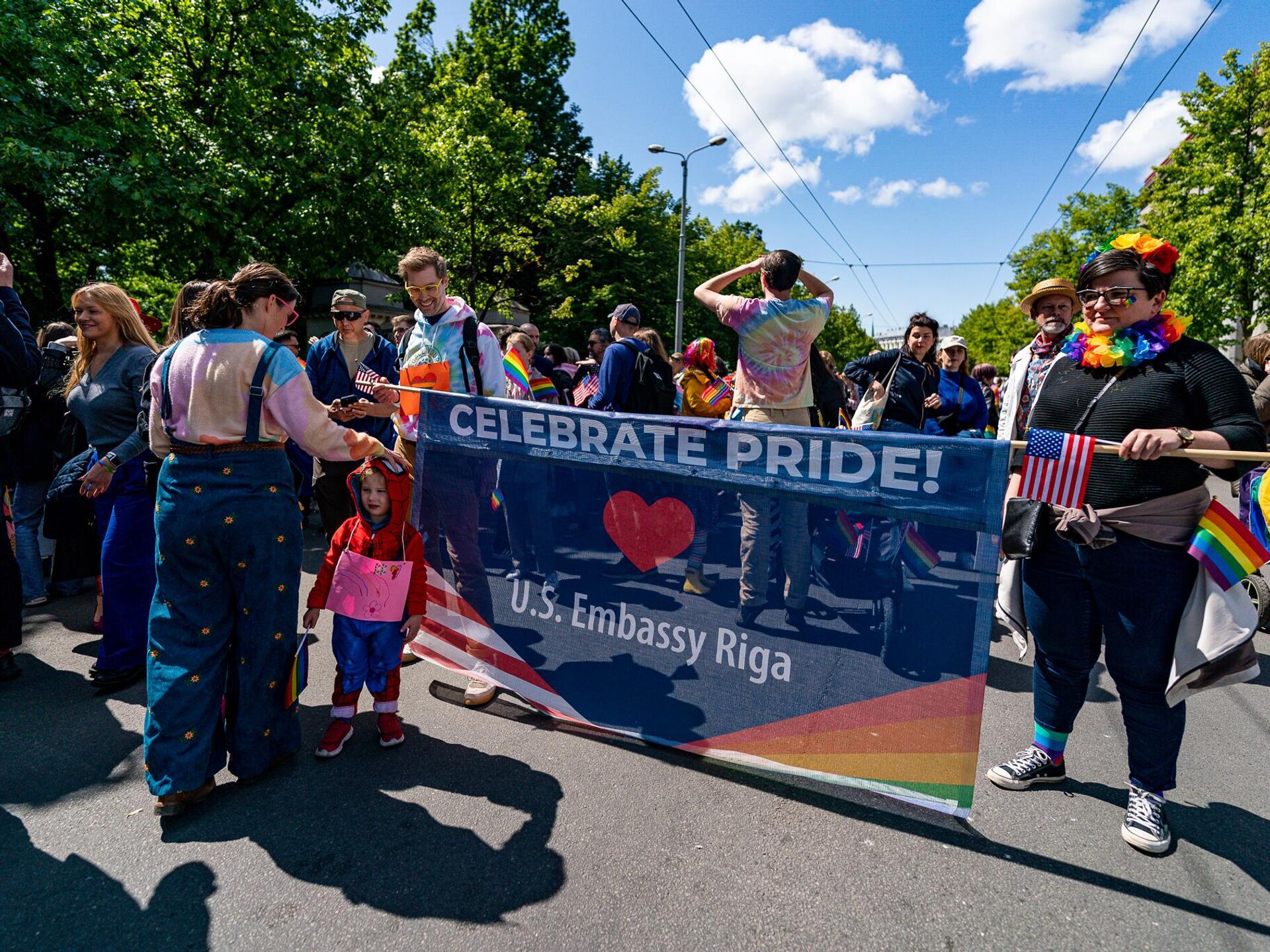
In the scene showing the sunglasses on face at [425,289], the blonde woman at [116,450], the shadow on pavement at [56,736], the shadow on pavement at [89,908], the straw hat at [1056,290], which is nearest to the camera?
the shadow on pavement at [89,908]

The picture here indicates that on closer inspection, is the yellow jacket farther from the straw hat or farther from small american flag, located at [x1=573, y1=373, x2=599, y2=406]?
the straw hat

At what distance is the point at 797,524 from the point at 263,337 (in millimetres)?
2152

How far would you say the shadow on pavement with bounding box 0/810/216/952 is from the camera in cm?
197

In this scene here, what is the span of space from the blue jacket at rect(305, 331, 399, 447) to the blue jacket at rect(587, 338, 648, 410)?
159 centimetres

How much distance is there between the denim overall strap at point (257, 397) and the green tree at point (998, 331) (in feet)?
99.3

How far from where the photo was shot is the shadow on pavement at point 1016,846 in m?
2.22

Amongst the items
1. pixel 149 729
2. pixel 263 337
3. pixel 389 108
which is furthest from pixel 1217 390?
pixel 389 108

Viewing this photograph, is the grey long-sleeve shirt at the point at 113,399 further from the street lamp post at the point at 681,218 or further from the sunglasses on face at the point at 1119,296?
the street lamp post at the point at 681,218

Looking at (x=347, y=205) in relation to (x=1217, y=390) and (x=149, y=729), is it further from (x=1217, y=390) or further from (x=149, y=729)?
(x=1217, y=390)

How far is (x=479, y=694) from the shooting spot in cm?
343

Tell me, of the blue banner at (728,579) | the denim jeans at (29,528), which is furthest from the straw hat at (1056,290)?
the denim jeans at (29,528)

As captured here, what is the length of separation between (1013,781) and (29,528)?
6178 mm

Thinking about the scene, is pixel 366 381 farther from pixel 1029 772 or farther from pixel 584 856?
pixel 1029 772

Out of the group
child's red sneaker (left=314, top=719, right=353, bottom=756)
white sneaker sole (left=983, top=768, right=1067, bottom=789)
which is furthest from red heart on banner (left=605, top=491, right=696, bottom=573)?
white sneaker sole (left=983, top=768, right=1067, bottom=789)
